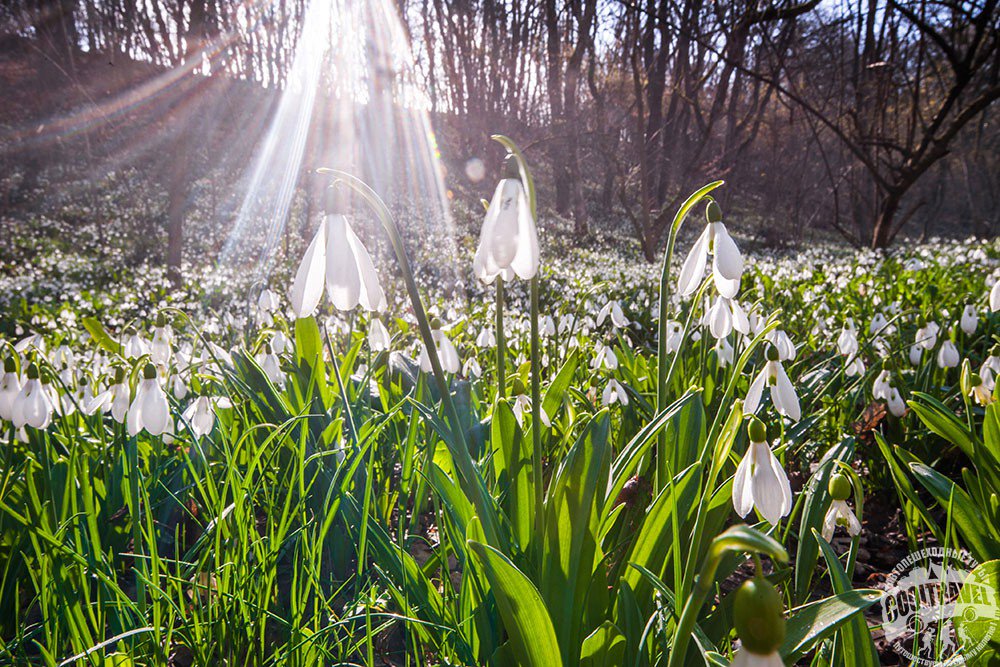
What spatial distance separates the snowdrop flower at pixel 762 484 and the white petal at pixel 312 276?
0.71m

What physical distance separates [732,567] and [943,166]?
89.2 ft

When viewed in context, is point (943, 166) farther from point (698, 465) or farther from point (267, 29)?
point (698, 465)

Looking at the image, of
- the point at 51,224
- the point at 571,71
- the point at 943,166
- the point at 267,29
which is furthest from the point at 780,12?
the point at 943,166

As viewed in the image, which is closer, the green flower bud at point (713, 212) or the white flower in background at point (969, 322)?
the green flower bud at point (713, 212)

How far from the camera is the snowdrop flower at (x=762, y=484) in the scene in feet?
3.00

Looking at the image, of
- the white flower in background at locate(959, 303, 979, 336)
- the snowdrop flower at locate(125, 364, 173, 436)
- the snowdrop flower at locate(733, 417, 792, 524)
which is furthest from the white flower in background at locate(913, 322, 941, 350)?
the snowdrop flower at locate(125, 364, 173, 436)

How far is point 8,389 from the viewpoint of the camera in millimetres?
1476

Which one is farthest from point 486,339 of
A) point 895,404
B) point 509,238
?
point 509,238

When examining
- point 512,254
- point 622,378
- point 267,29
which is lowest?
point 622,378

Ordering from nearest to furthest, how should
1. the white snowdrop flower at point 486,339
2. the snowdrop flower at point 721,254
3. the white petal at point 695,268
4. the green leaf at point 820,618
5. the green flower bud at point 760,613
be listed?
the green flower bud at point 760,613, the green leaf at point 820,618, the snowdrop flower at point 721,254, the white petal at point 695,268, the white snowdrop flower at point 486,339

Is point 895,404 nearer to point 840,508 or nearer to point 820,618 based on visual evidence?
point 840,508

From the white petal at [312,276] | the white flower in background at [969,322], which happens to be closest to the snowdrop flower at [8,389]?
the white petal at [312,276]

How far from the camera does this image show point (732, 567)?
1227 mm
